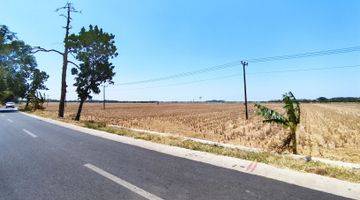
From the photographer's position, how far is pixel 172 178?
278 inches

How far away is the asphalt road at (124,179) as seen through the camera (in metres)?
5.91

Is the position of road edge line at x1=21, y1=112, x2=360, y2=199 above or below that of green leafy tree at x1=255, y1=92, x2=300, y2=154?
below

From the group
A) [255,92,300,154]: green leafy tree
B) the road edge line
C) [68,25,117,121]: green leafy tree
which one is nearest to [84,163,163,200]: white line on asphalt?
the road edge line

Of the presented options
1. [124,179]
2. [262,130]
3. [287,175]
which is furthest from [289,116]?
[262,130]

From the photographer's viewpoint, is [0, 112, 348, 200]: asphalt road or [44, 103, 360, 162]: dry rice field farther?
[44, 103, 360, 162]: dry rice field

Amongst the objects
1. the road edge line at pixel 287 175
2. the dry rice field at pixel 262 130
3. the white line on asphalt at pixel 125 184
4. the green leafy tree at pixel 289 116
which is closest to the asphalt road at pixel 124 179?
the white line on asphalt at pixel 125 184

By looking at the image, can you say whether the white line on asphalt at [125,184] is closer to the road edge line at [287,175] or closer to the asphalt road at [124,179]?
the asphalt road at [124,179]

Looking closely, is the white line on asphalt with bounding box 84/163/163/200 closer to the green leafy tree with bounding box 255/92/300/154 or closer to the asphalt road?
the asphalt road

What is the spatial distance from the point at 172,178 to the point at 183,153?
3688mm

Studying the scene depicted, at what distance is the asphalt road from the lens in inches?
233

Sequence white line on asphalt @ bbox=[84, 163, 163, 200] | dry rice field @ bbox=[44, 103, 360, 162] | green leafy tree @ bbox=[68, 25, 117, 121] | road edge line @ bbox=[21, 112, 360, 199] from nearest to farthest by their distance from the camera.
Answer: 1. white line on asphalt @ bbox=[84, 163, 163, 200]
2. road edge line @ bbox=[21, 112, 360, 199]
3. dry rice field @ bbox=[44, 103, 360, 162]
4. green leafy tree @ bbox=[68, 25, 117, 121]

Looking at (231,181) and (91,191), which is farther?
(231,181)

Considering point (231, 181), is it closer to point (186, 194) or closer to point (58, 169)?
point (186, 194)

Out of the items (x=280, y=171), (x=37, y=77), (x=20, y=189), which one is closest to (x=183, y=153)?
(x=280, y=171)
